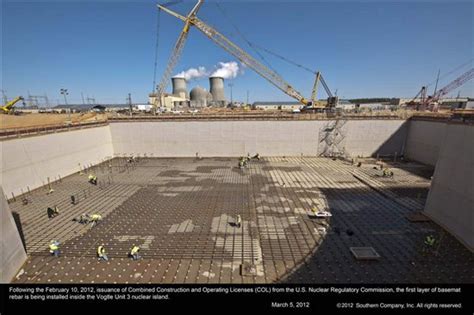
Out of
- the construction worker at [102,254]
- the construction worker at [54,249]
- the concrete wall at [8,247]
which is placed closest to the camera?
the concrete wall at [8,247]

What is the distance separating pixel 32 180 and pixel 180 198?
50.1ft

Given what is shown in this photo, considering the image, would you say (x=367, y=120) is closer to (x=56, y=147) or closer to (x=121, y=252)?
(x=121, y=252)

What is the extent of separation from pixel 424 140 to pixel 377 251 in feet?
86.4

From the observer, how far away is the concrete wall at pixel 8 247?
9.75 m

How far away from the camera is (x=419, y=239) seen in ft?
43.1

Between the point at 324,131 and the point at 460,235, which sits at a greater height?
the point at 324,131

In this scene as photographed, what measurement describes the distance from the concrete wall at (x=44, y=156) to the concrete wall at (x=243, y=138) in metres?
5.64

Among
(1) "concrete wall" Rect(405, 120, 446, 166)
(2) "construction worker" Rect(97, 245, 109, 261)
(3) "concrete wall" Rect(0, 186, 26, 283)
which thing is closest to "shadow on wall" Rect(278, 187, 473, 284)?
(2) "construction worker" Rect(97, 245, 109, 261)

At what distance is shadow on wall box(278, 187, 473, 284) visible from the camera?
33.4 feet

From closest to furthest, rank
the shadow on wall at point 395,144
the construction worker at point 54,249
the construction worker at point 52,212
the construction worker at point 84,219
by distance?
the construction worker at point 54,249 < the construction worker at point 84,219 < the construction worker at point 52,212 < the shadow on wall at point 395,144

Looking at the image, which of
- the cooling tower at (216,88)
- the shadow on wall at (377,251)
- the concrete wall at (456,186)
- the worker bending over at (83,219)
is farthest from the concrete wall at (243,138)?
the cooling tower at (216,88)

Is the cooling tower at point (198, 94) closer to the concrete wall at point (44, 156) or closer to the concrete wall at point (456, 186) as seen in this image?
the concrete wall at point (44, 156)
